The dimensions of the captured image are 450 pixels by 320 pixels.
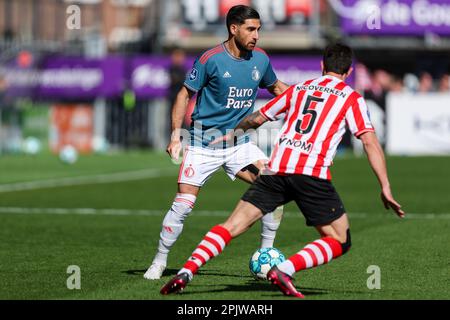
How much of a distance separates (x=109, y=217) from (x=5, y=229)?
2.09 meters

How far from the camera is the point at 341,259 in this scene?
10.9 meters

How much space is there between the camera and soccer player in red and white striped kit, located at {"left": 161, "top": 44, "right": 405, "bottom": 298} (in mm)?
8344

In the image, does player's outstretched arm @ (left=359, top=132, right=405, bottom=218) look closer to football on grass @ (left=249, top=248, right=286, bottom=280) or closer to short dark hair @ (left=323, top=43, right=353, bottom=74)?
short dark hair @ (left=323, top=43, right=353, bottom=74)

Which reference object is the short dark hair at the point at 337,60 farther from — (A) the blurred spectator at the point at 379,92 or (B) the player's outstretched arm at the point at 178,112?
(A) the blurred spectator at the point at 379,92

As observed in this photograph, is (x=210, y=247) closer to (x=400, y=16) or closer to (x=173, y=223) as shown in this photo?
(x=173, y=223)

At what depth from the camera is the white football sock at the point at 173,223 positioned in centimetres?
975

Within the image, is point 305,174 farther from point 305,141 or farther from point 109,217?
point 109,217

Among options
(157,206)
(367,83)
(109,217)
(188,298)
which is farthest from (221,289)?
(367,83)

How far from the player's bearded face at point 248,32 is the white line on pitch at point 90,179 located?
10521 mm

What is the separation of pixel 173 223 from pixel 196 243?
8.91 feet

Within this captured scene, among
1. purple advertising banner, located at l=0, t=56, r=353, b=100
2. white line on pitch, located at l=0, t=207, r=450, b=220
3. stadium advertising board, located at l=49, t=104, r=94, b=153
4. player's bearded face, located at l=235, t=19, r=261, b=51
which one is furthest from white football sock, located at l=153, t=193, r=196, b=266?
stadium advertising board, located at l=49, t=104, r=94, b=153

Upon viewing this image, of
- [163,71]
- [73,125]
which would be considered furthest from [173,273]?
[73,125]

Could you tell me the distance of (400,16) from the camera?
119 ft

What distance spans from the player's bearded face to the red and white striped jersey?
1178 mm
